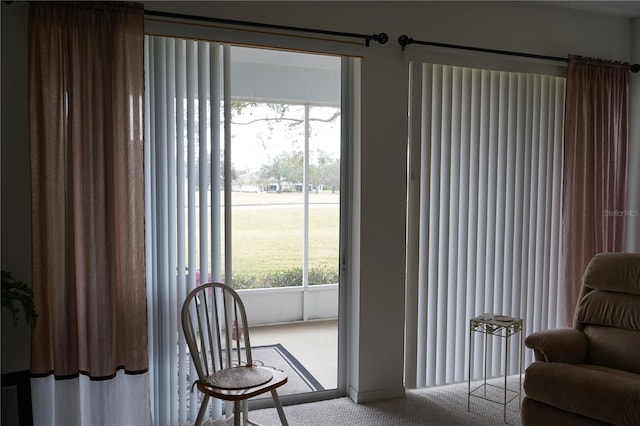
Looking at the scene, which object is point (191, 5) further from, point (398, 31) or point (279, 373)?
point (279, 373)

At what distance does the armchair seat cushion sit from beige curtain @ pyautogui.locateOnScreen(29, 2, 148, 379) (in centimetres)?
205

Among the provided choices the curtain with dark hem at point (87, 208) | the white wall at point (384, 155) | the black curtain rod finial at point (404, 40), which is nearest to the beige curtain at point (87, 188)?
the curtain with dark hem at point (87, 208)

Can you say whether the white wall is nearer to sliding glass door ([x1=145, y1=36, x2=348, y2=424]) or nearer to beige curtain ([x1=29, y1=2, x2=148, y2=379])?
sliding glass door ([x1=145, y1=36, x2=348, y2=424])

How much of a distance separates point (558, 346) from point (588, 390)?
39 centimetres

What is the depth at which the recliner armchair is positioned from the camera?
2.46 meters

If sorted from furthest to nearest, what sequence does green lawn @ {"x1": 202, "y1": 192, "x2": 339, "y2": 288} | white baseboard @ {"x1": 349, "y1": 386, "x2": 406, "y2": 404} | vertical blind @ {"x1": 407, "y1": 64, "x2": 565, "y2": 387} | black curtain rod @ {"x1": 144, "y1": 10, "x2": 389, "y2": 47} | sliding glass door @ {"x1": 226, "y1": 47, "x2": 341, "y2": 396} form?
green lawn @ {"x1": 202, "y1": 192, "x2": 339, "y2": 288}
sliding glass door @ {"x1": 226, "y1": 47, "x2": 341, "y2": 396}
vertical blind @ {"x1": 407, "y1": 64, "x2": 565, "y2": 387}
white baseboard @ {"x1": 349, "y1": 386, "x2": 406, "y2": 404}
black curtain rod @ {"x1": 144, "y1": 10, "x2": 389, "y2": 47}

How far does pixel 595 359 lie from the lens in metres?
3.00

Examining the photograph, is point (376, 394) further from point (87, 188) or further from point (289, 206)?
point (87, 188)

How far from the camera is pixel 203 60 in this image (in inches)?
115

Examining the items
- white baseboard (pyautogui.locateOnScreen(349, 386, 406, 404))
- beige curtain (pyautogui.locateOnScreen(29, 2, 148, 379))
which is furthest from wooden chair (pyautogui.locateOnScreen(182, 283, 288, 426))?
white baseboard (pyautogui.locateOnScreen(349, 386, 406, 404))

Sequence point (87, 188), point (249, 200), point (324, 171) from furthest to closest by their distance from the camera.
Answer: point (249, 200) < point (324, 171) < point (87, 188)

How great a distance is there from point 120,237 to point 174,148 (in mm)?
565

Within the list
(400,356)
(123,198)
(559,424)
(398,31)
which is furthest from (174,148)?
(559,424)

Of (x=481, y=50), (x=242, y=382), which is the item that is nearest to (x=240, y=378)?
(x=242, y=382)
